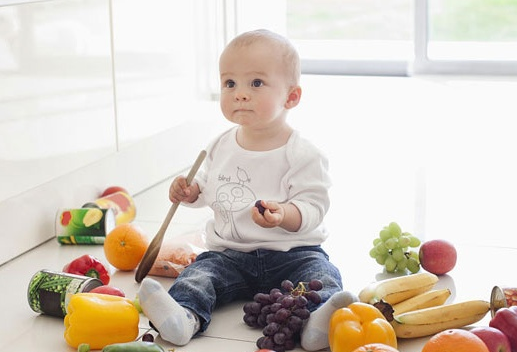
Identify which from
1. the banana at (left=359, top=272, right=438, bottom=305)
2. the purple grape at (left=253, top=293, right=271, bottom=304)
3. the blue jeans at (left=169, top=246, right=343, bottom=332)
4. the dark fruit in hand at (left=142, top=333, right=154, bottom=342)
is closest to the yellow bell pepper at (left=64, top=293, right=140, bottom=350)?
the dark fruit in hand at (left=142, top=333, right=154, bottom=342)

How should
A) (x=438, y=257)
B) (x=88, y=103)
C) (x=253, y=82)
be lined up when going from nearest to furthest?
1. (x=253, y=82)
2. (x=438, y=257)
3. (x=88, y=103)

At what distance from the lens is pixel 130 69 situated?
125 inches

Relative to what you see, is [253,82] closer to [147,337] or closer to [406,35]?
[147,337]

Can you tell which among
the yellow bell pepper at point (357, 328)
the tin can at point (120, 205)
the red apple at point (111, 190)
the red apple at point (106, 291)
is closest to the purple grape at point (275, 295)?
the yellow bell pepper at point (357, 328)

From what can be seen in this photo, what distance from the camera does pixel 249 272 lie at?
2312 millimetres

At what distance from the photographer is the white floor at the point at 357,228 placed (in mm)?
2176

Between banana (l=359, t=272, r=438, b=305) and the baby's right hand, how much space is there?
487mm

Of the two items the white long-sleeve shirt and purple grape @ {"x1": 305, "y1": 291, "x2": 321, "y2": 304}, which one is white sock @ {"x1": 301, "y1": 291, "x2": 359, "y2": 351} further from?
the white long-sleeve shirt

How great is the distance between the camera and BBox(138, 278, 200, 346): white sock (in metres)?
2.03

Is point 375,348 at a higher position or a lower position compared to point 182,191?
lower

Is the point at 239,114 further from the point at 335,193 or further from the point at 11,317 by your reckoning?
the point at 335,193

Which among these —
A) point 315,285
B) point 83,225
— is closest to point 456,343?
point 315,285

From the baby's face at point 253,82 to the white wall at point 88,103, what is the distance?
62 cm

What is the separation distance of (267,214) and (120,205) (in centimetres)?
87
